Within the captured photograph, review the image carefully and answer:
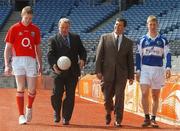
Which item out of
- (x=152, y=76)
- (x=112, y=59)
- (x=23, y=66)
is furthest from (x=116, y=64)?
(x=23, y=66)

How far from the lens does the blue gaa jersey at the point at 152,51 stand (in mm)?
9211

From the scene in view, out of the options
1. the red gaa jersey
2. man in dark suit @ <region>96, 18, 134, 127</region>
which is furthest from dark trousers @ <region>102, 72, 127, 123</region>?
the red gaa jersey

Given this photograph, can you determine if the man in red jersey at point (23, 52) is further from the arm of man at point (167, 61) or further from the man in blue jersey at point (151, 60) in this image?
the arm of man at point (167, 61)

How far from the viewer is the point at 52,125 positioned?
9203 mm

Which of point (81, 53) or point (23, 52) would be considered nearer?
point (23, 52)

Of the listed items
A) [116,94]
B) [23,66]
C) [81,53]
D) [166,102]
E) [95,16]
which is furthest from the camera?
[95,16]

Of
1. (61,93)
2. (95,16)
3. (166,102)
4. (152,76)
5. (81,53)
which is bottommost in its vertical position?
(166,102)

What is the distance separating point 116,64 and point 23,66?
1.59 m

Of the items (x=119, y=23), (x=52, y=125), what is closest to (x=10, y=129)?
(x=52, y=125)

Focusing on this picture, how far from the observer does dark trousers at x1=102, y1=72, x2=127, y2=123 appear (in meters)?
9.27

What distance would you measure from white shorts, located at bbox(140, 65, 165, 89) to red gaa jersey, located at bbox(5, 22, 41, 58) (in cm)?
191

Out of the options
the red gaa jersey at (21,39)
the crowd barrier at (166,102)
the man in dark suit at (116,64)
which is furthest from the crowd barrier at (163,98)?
the red gaa jersey at (21,39)

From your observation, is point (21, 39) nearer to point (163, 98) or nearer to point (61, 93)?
point (61, 93)

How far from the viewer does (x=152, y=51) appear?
9219mm
